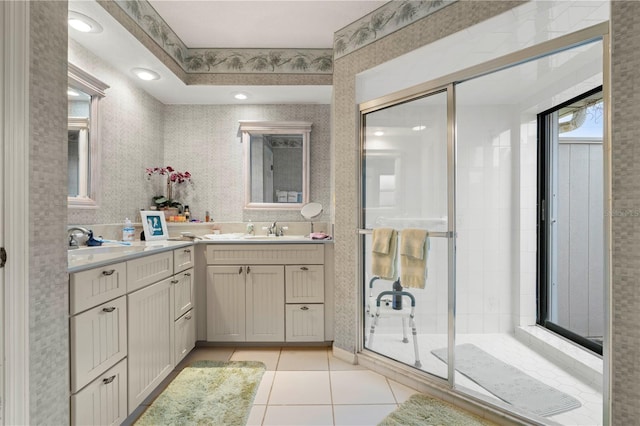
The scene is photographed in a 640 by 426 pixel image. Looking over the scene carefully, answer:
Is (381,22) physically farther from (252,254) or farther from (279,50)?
(252,254)

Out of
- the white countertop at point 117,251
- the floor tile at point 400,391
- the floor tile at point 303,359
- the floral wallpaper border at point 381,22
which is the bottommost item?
the floor tile at point 400,391

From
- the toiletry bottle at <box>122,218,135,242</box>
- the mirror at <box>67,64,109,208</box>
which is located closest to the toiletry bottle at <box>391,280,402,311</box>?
the toiletry bottle at <box>122,218,135,242</box>

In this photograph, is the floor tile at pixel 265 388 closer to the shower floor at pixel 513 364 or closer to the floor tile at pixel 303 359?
the floor tile at pixel 303 359

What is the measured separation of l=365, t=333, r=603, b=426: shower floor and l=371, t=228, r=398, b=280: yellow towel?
0.54 meters

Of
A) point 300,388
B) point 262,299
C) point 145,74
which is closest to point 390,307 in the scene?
point 300,388

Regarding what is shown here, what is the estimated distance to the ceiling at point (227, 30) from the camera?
2127mm

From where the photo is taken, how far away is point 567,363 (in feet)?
7.37

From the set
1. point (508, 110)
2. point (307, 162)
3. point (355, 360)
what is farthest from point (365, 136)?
point (355, 360)

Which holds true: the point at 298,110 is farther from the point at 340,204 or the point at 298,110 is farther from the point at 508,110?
the point at 508,110

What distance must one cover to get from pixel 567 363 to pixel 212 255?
2761mm

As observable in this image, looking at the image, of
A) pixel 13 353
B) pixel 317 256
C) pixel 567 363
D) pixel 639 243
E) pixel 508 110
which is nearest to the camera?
pixel 13 353

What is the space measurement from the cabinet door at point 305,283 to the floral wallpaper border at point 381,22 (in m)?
1.72

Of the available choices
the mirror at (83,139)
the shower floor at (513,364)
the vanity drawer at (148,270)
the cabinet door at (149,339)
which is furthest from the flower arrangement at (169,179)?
the shower floor at (513,364)

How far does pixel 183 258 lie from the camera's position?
2309mm
